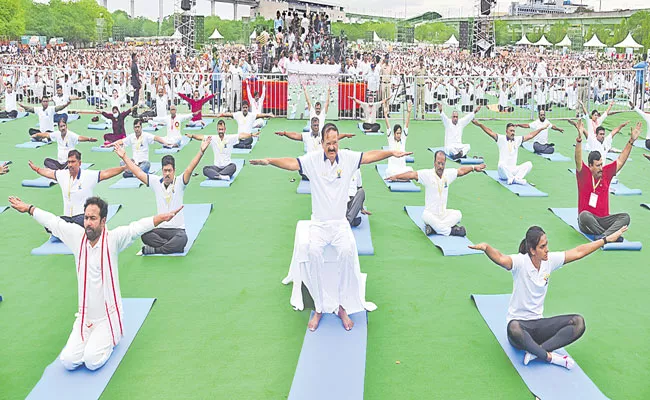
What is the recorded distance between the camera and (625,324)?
20.8 feet

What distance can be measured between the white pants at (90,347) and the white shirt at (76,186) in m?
3.15

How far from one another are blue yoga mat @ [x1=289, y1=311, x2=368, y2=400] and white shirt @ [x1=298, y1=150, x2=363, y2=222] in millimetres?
1024

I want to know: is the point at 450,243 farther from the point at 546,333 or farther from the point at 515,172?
the point at 515,172

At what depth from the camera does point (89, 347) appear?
17.4ft

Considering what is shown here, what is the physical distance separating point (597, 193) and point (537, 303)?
3794 mm

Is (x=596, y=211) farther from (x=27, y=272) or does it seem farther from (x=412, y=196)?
(x=27, y=272)

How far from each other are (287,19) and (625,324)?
908 inches

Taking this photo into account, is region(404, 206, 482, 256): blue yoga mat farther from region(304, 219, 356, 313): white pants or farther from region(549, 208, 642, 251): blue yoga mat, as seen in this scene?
region(304, 219, 356, 313): white pants

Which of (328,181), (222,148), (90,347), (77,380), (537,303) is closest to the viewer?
(77,380)

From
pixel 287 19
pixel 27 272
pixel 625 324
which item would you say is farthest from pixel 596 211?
pixel 287 19

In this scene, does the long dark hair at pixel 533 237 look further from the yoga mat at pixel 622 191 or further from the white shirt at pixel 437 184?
the yoga mat at pixel 622 191

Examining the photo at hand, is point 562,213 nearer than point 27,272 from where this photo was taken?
No

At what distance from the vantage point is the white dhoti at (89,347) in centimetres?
526

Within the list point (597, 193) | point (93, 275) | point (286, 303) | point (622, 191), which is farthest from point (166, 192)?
point (622, 191)
